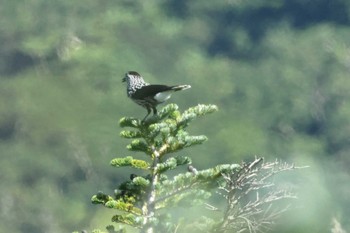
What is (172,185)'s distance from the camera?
1477 centimetres

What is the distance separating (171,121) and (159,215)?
1.76 meters

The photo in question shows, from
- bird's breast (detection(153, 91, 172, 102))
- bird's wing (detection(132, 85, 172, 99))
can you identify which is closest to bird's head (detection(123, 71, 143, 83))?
bird's wing (detection(132, 85, 172, 99))

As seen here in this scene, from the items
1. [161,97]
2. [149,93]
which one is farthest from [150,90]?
[161,97]

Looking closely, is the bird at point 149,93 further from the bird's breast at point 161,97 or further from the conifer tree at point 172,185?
the conifer tree at point 172,185

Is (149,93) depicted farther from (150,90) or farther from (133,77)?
(133,77)

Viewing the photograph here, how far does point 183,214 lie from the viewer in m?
15.2

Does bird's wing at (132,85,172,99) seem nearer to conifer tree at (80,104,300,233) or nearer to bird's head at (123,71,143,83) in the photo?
bird's head at (123,71,143,83)

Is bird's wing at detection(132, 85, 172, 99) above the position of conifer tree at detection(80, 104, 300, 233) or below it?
above

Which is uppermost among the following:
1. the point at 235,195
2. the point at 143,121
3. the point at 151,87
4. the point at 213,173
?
the point at 151,87

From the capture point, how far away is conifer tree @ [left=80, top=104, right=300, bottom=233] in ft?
44.6

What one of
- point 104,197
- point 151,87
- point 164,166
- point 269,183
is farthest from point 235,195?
point 151,87

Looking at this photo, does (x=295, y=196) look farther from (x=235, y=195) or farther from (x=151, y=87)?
(x=151, y=87)

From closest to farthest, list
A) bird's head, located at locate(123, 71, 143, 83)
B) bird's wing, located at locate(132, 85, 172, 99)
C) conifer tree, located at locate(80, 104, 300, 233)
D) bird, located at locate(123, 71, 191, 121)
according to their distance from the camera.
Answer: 1. conifer tree, located at locate(80, 104, 300, 233)
2. bird, located at locate(123, 71, 191, 121)
3. bird's wing, located at locate(132, 85, 172, 99)
4. bird's head, located at locate(123, 71, 143, 83)

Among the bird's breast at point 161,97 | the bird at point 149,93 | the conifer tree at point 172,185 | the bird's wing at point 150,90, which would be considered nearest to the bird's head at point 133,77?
the bird at point 149,93
